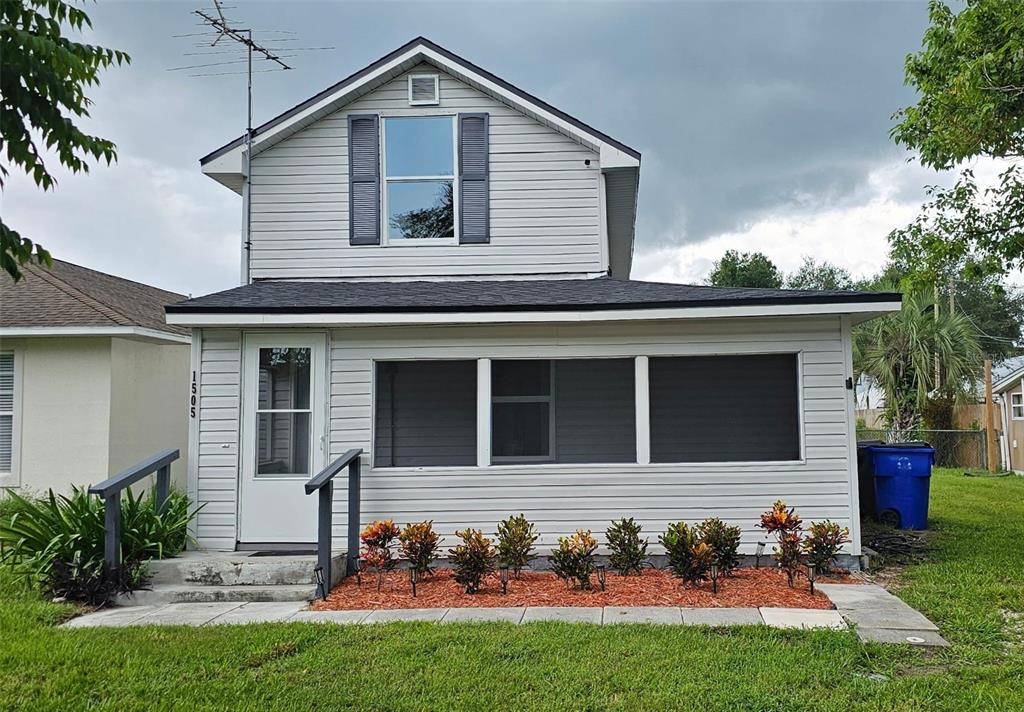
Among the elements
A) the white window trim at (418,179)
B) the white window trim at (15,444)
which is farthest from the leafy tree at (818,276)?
the white window trim at (15,444)

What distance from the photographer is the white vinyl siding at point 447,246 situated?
9141mm

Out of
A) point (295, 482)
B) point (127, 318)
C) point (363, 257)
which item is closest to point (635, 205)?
point (363, 257)

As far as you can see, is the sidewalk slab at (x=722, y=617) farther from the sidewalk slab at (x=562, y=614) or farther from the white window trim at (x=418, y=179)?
the white window trim at (x=418, y=179)

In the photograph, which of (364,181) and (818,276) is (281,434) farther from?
(818,276)

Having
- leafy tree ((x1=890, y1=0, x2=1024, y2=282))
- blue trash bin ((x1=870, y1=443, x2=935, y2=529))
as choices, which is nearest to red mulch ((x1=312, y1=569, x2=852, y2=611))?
blue trash bin ((x1=870, y1=443, x2=935, y2=529))

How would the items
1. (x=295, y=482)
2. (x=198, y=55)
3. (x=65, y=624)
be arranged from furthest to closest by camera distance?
1. (x=198, y=55)
2. (x=295, y=482)
3. (x=65, y=624)

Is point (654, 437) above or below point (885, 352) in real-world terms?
below

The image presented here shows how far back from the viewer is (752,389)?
1105 cm

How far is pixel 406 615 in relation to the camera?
5.75 m

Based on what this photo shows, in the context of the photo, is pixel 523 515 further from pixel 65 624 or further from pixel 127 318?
pixel 127 318

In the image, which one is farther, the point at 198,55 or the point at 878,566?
the point at 198,55

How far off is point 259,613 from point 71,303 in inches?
292

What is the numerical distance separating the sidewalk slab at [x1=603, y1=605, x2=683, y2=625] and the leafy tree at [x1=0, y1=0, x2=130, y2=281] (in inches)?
166

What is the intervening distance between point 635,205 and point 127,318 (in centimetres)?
733
